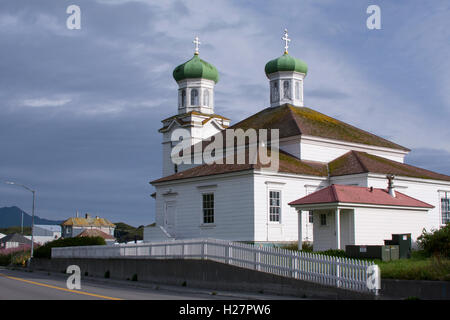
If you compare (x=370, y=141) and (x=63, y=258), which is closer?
(x=63, y=258)

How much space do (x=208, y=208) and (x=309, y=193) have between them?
570 centimetres

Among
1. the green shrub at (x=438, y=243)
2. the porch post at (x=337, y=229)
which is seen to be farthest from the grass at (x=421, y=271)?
the porch post at (x=337, y=229)

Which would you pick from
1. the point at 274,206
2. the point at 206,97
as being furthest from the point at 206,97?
the point at 274,206

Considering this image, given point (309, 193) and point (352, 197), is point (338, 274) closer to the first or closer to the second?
point (352, 197)

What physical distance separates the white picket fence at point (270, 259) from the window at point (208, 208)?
6.56m

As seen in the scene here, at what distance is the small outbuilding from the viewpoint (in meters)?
26.8

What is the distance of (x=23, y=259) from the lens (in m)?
46.1

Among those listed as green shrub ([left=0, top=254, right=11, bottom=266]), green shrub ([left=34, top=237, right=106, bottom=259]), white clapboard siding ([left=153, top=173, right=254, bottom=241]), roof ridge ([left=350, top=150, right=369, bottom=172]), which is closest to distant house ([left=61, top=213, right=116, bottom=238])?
green shrub ([left=0, top=254, right=11, bottom=266])

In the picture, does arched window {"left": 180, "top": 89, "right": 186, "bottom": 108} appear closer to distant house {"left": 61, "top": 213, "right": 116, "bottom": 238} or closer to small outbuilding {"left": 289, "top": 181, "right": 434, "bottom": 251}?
small outbuilding {"left": 289, "top": 181, "right": 434, "bottom": 251}

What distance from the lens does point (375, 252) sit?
885 inches

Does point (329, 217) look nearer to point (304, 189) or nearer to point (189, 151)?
point (304, 189)
